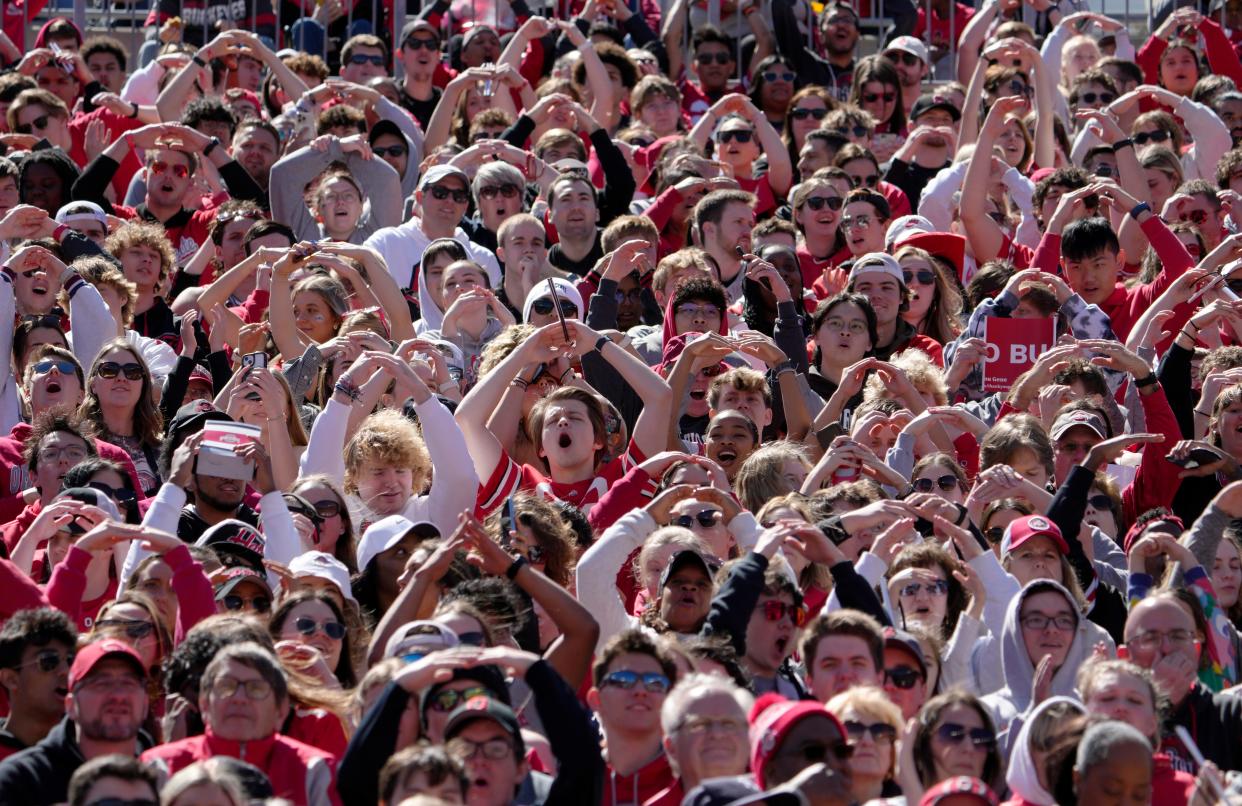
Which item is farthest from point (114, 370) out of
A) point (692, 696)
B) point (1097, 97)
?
point (1097, 97)

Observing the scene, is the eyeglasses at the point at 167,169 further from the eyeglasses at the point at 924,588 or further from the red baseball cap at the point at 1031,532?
the eyeglasses at the point at 924,588

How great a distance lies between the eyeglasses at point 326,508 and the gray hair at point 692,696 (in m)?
2.79

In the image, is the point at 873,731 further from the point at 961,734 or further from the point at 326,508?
the point at 326,508

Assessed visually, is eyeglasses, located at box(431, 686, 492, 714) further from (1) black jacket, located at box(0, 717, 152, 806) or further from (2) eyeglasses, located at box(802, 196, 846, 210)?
(2) eyeglasses, located at box(802, 196, 846, 210)

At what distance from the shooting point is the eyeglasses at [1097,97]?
16.4 meters

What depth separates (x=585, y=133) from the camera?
16562 millimetres

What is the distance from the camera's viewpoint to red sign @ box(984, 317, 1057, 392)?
40.7ft

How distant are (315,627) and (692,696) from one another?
1.74m

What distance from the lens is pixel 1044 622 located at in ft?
30.3

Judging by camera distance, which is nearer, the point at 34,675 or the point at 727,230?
the point at 34,675

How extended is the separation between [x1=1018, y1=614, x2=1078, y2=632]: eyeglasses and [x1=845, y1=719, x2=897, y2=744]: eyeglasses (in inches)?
43.4

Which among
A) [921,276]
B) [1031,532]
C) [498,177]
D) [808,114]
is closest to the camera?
[1031,532]

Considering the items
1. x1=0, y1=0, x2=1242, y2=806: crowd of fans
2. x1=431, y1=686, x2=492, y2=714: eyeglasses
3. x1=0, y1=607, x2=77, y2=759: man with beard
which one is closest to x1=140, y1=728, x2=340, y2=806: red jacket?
x1=0, y1=0, x2=1242, y2=806: crowd of fans

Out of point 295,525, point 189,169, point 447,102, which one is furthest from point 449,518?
point 447,102
